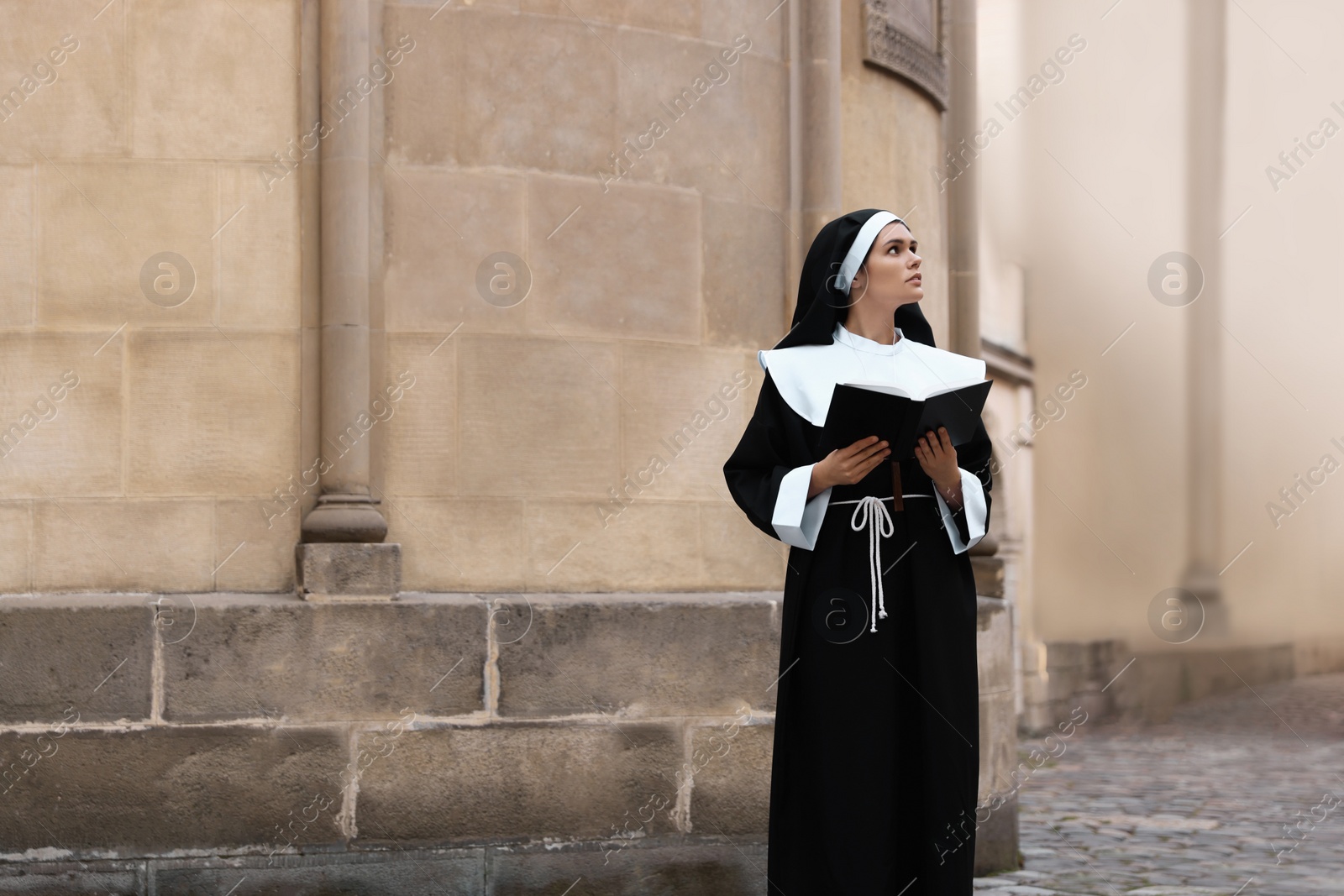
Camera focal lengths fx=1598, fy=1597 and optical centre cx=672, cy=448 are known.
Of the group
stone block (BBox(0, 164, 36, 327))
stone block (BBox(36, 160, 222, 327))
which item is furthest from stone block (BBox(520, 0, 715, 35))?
stone block (BBox(0, 164, 36, 327))

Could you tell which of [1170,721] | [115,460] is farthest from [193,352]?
[1170,721]

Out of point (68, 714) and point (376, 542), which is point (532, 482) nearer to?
point (376, 542)

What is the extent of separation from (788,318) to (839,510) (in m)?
2.64

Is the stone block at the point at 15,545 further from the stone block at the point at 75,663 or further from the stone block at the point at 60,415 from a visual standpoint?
the stone block at the point at 75,663

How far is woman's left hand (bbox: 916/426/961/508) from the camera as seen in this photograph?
376 centimetres

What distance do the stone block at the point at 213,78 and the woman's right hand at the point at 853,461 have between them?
9.68 feet

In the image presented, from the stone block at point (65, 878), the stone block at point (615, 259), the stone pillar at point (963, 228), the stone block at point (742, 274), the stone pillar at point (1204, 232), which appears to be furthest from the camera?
the stone pillar at point (1204, 232)

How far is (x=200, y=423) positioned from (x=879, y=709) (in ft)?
9.82

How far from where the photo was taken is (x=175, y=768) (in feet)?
17.9

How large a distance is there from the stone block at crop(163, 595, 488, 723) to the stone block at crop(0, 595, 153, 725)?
0.11 metres

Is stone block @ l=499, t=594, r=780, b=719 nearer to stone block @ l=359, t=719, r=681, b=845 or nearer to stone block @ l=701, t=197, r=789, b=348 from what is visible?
stone block @ l=359, t=719, r=681, b=845

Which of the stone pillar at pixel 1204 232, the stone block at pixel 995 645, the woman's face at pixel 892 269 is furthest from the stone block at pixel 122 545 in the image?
the stone pillar at pixel 1204 232

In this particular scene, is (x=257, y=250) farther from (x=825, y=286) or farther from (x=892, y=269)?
(x=892, y=269)

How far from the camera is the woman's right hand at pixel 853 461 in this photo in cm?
374
